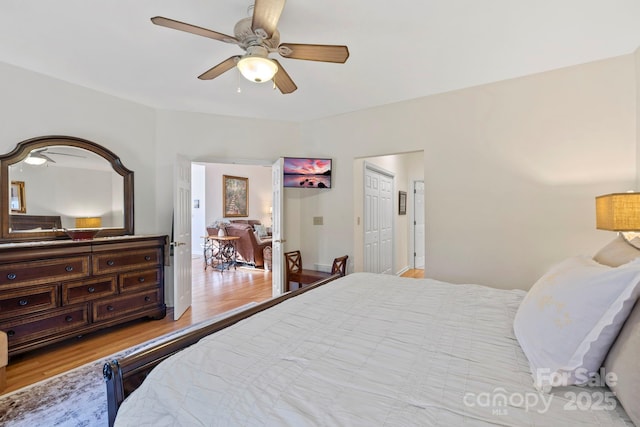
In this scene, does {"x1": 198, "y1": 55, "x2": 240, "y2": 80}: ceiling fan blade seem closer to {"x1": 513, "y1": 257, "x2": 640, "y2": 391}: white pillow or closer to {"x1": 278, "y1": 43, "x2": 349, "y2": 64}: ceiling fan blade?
{"x1": 278, "y1": 43, "x2": 349, "y2": 64}: ceiling fan blade

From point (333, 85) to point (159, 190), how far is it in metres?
2.54

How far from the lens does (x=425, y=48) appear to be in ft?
7.87

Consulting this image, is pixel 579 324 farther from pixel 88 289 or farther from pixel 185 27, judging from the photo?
pixel 88 289

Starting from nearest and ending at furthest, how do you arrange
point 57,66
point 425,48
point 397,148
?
point 425,48 → point 57,66 → point 397,148

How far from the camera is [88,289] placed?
281cm

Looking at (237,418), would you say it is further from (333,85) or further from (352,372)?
(333,85)

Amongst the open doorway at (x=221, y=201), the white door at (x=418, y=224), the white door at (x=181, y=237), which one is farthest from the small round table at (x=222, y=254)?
the white door at (x=418, y=224)

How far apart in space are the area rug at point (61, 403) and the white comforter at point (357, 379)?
1.34 meters

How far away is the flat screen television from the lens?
4.11m

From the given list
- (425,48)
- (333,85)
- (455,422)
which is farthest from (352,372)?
(333,85)

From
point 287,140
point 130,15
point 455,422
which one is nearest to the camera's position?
point 455,422

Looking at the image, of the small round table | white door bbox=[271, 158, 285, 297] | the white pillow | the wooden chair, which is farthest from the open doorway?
the white pillow

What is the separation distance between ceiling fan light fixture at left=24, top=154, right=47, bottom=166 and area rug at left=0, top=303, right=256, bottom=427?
1.97m

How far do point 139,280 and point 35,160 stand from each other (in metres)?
1.52
